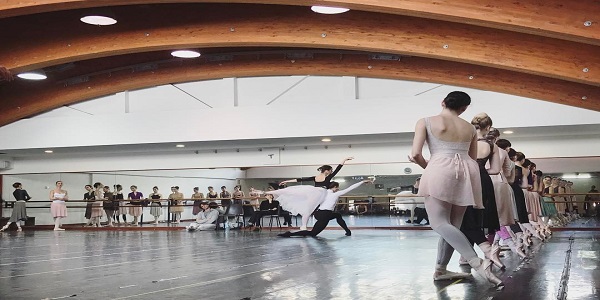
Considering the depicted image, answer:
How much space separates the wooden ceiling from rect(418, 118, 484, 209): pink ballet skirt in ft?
20.8

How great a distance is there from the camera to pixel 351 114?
54.2ft

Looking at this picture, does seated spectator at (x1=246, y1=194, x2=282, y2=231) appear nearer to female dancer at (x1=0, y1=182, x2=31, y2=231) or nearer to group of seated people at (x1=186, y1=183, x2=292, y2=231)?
group of seated people at (x1=186, y1=183, x2=292, y2=231)

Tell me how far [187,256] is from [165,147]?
1142 cm

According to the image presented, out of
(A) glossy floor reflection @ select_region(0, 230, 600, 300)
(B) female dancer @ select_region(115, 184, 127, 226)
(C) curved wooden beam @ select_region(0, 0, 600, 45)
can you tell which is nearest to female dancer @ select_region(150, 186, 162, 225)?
(B) female dancer @ select_region(115, 184, 127, 226)

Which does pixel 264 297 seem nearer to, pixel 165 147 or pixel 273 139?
pixel 273 139

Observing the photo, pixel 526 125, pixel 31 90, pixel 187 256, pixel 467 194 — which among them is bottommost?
pixel 187 256

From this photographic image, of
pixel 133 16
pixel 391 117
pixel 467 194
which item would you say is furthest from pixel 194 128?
pixel 467 194

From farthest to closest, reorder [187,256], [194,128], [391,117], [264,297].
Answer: [194,128], [391,117], [187,256], [264,297]

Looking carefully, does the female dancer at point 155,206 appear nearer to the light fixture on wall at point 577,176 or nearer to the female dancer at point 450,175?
the light fixture on wall at point 577,176

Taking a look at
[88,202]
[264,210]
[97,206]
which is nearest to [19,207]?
[88,202]

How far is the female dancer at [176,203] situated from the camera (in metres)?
19.7

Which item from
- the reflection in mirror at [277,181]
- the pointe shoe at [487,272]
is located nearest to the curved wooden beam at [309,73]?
the reflection in mirror at [277,181]

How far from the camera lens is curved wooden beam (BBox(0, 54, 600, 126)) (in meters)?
15.1

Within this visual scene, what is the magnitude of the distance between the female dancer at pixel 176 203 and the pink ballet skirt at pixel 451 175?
15.4m
